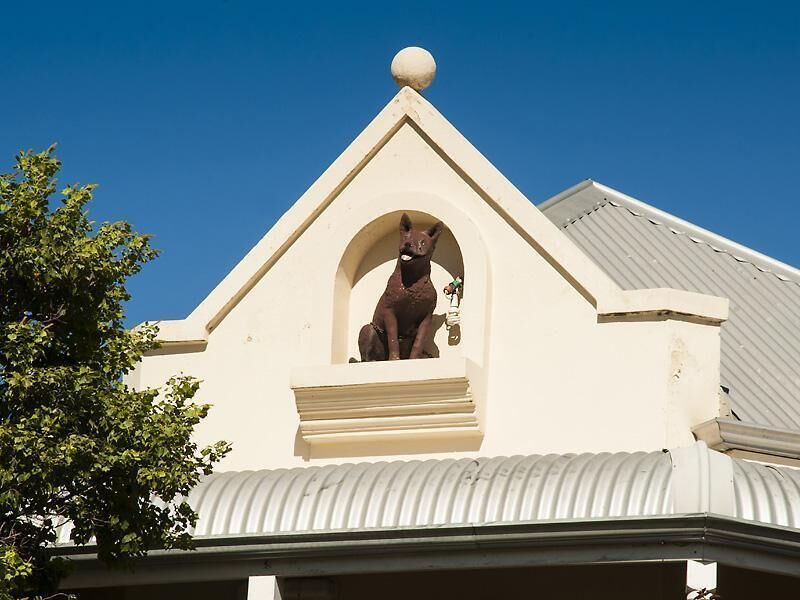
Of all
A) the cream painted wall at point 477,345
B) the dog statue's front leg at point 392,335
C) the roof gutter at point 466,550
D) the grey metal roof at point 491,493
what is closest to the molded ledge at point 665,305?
the cream painted wall at point 477,345

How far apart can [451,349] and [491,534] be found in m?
3.50

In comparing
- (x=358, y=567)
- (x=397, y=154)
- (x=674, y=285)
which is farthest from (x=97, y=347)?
(x=674, y=285)

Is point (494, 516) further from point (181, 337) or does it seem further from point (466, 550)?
point (181, 337)

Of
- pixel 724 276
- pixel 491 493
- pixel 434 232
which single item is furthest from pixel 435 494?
pixel 724 276

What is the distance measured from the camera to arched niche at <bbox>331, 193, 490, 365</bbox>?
1823 centimetres

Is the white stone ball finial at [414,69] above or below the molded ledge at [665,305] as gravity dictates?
above

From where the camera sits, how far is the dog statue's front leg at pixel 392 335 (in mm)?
18344

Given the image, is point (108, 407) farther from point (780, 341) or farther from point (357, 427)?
point (780, 341)

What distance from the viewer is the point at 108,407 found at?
14203mm

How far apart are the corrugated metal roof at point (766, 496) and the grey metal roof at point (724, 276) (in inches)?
91.3

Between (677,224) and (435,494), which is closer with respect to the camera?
(435,494)

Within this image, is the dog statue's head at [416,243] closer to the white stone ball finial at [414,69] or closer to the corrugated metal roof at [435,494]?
the white stone ball finial at [414,69]

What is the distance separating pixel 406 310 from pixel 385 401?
38.4 inches

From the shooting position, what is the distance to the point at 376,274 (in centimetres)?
1922
